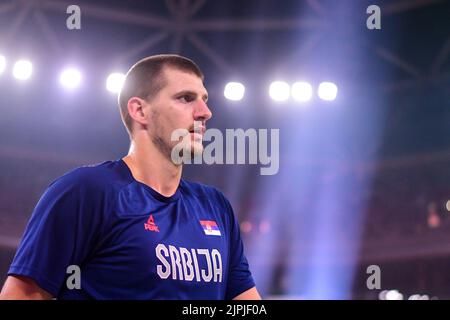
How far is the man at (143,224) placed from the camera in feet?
6.59

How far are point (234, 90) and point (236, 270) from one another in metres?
8.14

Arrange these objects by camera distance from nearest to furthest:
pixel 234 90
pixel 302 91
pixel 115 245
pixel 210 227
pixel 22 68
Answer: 1. pixel 115 245
2. pixel 210 227
3. pixel 22 68
4. pixel 302 91
5. pixel 234 90

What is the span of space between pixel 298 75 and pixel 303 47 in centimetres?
50

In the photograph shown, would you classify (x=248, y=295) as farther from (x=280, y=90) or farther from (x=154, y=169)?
(x=280, y=90)

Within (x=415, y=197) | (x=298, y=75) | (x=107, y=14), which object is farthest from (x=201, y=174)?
(x=415, y=197)

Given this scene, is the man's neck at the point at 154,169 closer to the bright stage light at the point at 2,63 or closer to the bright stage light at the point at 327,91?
the bright stage light at the point at 2,63

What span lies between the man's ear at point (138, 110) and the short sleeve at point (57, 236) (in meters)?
0.50

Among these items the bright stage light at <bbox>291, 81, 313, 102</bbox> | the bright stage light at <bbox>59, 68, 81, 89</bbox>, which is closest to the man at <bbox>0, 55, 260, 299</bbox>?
the bright stage light at <bbox>59, 68, 81, 89</bbox>

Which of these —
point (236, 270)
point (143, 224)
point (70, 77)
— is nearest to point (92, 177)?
point (143, 224)

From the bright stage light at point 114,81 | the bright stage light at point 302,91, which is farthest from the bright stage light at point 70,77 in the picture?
the bright stage light at point 302,91

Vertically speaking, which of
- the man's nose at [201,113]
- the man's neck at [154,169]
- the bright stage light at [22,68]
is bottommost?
the man's neck at [154,169]

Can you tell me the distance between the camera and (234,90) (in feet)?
34.2

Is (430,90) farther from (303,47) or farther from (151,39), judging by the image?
(151,39)
